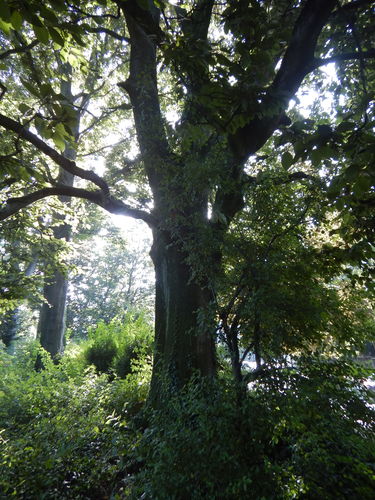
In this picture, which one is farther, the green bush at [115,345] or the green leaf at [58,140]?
the green bush at [115,345]

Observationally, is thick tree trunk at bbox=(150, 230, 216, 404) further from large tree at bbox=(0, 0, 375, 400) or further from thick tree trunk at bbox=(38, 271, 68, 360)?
thick tree trunk at bbox=(38, 271, 68, 360)

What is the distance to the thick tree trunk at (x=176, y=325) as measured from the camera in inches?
157

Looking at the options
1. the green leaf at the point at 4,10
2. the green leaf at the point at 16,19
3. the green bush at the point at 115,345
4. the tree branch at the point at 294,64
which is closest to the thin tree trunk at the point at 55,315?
the green bush at the point at 115,345

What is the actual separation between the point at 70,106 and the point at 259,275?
2.13 metres

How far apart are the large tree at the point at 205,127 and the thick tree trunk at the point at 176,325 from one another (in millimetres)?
16

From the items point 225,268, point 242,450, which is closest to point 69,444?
point 242,450

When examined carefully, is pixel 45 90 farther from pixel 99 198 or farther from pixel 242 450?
pixel 99 198

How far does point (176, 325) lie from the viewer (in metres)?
4.39

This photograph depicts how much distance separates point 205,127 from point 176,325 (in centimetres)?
279

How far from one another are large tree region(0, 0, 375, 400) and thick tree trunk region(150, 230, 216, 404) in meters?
0.02

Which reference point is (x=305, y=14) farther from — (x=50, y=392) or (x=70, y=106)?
(x=50, y=392)

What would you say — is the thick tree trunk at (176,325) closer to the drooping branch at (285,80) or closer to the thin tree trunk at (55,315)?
the drooping branch at (285,80)

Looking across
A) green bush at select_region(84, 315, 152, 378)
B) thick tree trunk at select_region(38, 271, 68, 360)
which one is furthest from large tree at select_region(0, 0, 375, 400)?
thick tree trunk at select_region(38, 271, 68, 360)

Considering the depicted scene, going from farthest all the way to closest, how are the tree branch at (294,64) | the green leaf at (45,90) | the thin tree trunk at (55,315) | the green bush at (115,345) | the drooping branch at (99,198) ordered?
the thin tree trunk at (55,315)
the green bush at (115,345)
the drooping branch at (99,198)
the tree branch at (294,64)
the green leaf at (45,90)
